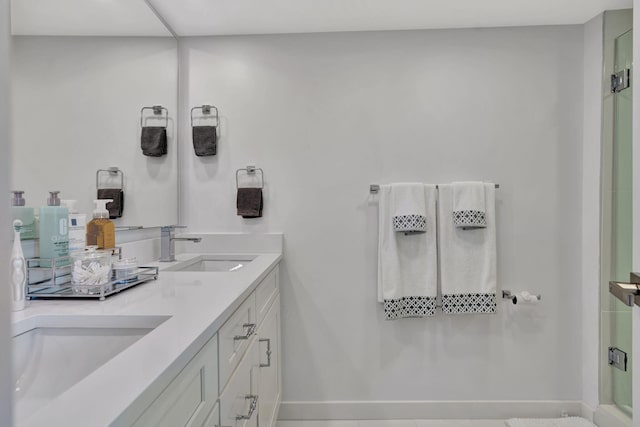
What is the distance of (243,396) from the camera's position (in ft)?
4.35

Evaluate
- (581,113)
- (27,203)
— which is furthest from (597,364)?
(27,203)

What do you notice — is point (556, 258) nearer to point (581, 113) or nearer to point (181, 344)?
point (581, 113)

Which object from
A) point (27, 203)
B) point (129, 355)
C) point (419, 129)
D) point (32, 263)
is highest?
point (419, 129)

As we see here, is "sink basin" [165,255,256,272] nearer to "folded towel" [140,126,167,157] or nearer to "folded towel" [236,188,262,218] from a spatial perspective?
"folded towel" [236,188,262,218]

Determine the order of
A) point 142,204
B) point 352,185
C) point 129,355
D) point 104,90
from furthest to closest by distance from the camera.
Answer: point 352,185 < point 142,204 < point 104,90 < point 129,355

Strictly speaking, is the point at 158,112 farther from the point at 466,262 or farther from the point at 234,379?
the point at 466,262

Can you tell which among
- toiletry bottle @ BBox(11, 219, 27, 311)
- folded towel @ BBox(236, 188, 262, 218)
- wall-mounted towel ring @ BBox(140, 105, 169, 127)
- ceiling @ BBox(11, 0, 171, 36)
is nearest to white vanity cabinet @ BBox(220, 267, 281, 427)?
folded towel @ BBox(236, 188, 262, 218)

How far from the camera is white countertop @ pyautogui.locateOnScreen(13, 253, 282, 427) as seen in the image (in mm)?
540

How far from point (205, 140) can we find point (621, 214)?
224 centimetres

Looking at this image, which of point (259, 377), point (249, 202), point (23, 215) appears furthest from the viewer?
point (249, 202)

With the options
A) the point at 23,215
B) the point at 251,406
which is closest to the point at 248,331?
the point at 251,406

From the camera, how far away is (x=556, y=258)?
7.38 ft

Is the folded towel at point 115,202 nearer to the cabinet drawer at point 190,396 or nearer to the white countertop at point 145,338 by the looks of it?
the white countertop at point 145,338

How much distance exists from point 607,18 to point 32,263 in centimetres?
280
